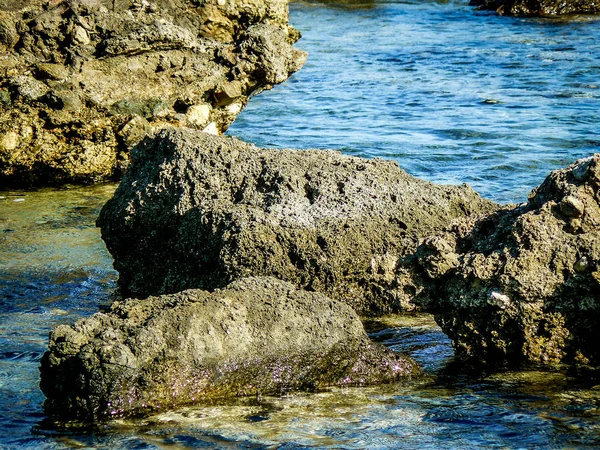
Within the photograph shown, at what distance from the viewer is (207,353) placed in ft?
11.9

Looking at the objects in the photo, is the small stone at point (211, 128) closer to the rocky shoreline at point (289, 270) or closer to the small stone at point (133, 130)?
the small stone at point (133, 130)

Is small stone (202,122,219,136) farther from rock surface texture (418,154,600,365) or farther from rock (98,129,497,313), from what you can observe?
rock surface texture (418,154,600,365)

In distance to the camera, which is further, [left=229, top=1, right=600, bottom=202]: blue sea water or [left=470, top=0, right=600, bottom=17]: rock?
[left=470, top=0, right=600, bottom=17]: rock

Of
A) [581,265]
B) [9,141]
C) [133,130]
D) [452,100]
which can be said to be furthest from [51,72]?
[452,100]

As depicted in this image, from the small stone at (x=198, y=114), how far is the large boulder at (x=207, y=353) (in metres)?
3.95

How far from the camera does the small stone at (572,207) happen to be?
3.92 m

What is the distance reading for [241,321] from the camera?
12.3 feet

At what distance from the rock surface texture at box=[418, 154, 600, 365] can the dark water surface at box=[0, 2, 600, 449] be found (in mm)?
155

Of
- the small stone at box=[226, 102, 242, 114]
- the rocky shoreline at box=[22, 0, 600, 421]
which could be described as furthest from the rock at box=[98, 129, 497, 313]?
the small stone at box=[226, 102, 242, 114]

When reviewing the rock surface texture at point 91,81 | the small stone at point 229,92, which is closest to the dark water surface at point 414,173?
the rock surface texture at point 91,81

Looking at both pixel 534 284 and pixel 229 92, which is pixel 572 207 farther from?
pixel 229 92

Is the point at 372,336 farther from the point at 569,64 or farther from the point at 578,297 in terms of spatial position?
the point at 569,64

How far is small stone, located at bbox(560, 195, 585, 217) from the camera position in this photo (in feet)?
12.9

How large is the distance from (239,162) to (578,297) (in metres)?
2.02
